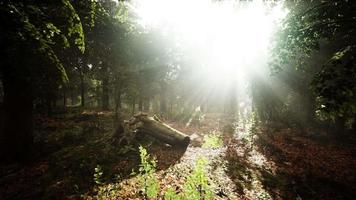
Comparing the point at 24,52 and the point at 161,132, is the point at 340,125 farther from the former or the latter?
the point at 24,52

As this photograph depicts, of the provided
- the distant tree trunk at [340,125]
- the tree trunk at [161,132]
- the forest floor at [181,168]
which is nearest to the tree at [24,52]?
the forest floor at [181,168]

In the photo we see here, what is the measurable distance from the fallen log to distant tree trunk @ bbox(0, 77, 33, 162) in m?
4.55

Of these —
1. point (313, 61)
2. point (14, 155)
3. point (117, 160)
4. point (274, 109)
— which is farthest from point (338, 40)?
point (14, 155)

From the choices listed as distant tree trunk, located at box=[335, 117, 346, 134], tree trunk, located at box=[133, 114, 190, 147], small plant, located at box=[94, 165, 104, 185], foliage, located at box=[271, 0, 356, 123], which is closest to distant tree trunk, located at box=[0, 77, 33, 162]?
small plant, located at box=[94, 165, 104, 185]

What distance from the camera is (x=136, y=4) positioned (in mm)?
17078

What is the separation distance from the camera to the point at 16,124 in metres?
9.42

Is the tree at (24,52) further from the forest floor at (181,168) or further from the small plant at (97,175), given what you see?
the small plant at (97,175)

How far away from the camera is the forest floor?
22.7 feet

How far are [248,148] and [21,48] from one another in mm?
10957

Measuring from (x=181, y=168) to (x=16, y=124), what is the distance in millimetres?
7157

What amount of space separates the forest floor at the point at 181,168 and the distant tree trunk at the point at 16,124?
0.62 meters

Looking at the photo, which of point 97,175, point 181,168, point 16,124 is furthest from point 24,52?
point 181,168

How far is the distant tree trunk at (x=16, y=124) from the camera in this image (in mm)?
9156

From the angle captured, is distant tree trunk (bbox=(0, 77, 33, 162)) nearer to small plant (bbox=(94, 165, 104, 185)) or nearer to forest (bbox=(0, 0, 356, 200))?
forest (bbox=(0, 0, 356, 200))
